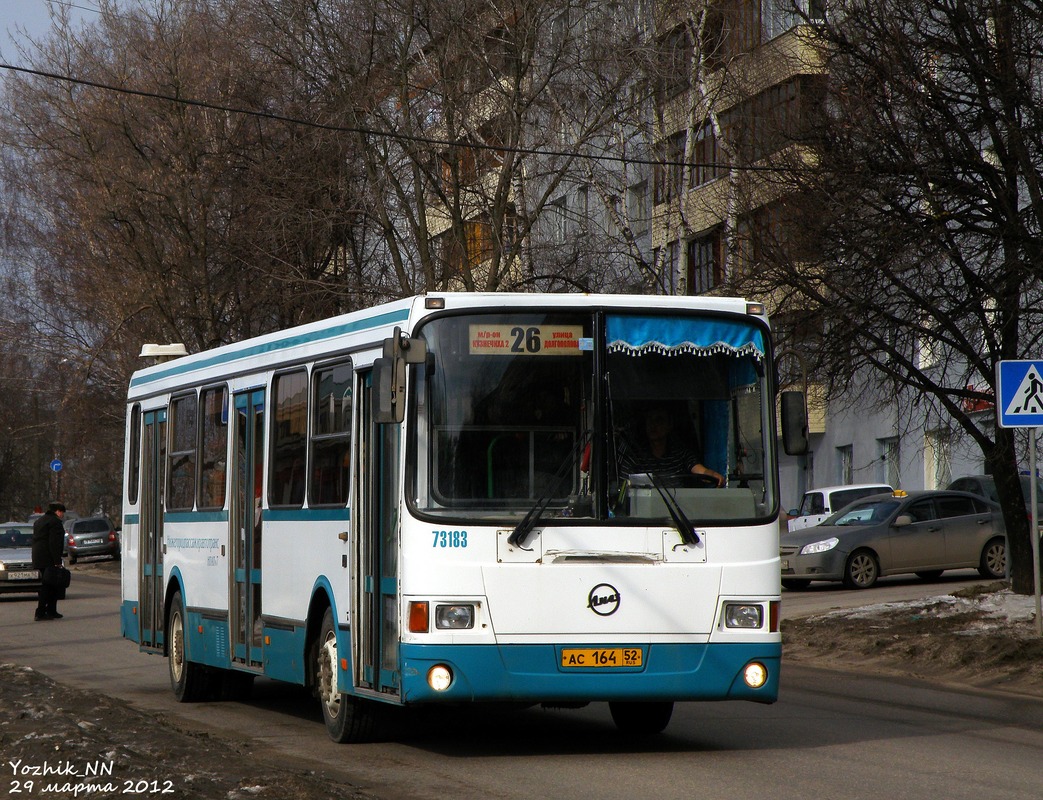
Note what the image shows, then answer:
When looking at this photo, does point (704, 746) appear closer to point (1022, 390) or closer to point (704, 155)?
point (1022, 390)

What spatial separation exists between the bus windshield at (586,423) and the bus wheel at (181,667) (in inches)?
204

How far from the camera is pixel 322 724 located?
1238 cm

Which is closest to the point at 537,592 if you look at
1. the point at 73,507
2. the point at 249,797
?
the point at 249,797

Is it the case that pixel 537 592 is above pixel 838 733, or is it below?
above

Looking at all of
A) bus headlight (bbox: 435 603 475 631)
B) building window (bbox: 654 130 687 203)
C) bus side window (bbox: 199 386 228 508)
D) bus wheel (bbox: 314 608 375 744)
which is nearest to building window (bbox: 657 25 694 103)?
building window (bbox: 654 130 687 203)

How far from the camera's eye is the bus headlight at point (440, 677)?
9.63 metres

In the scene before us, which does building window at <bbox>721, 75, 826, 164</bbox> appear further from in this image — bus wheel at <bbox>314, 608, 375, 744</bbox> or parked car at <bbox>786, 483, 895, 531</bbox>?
parked car at <bbox>786, 483, 895, 531</bbox>

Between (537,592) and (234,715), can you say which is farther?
(234,715)

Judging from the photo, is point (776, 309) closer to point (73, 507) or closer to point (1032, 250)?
point (1032, 250)

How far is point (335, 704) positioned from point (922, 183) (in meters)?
8.63

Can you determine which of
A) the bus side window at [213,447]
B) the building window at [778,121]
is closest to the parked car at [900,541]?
the building window at [778,121]

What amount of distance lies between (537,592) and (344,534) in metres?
1.67

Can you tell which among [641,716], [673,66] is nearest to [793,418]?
[641,716]

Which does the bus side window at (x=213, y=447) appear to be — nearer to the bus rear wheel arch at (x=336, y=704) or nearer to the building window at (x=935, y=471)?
the bus rear wheel arch at (x=336, y=704)
